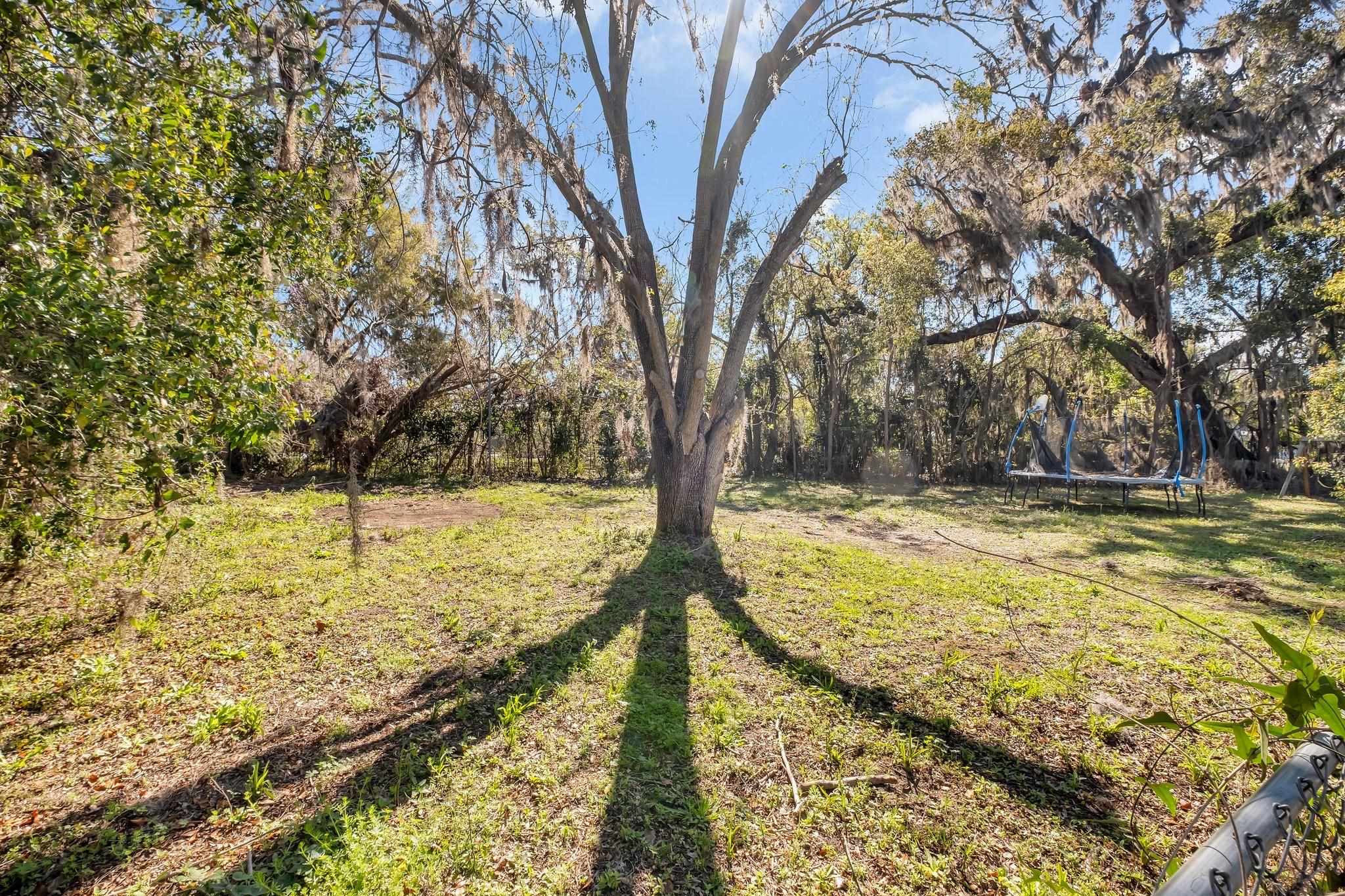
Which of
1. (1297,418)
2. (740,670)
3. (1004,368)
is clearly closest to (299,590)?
(740,670)

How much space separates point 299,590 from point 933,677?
4.38m

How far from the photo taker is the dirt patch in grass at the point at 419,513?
21.7 feet

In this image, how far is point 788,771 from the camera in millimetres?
2137

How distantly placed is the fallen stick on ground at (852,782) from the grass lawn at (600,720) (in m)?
0.03

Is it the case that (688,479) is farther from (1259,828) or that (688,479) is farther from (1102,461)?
(1102,461)

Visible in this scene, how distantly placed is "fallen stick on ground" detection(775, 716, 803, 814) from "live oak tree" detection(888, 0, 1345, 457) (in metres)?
6.54

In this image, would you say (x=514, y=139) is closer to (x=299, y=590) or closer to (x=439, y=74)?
(x=439, y=74)

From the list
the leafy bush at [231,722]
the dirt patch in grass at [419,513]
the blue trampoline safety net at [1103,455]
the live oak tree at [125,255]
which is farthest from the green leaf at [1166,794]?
the blue trampoline safety net at [1103,455]

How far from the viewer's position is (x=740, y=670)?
3010 millimetres

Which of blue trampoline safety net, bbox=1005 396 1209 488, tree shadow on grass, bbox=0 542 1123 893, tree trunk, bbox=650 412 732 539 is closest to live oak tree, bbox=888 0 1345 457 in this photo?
blue trampoline safety net, bbox=1005 396 1209 488

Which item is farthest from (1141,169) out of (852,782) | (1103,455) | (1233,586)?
(852,782)

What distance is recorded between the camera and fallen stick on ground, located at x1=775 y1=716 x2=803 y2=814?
6.47 ft

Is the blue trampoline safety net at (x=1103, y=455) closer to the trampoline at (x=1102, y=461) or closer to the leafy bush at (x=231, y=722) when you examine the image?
the trampoline at (x=1102, y=461)

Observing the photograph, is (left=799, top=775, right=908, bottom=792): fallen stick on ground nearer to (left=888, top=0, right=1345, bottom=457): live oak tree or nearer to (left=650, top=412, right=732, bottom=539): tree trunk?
(left=650, top=412, right=732, bottom=539): tree trunk
